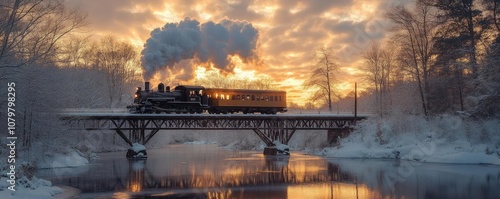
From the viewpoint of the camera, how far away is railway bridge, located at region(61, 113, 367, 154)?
44.7m

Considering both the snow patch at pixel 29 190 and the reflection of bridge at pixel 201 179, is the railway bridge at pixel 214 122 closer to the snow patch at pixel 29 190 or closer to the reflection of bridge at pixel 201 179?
the reflection of bridge at pixel 201 179

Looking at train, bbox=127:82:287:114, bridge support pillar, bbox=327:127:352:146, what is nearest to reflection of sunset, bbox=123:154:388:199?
train, bbox=127:82:287:114

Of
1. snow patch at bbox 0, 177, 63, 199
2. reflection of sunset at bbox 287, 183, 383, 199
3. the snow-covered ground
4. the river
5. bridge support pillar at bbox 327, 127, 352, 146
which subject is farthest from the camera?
bridge support pillar at bbox 327, 127, 352, 146

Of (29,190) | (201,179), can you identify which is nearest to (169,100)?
(201,179)

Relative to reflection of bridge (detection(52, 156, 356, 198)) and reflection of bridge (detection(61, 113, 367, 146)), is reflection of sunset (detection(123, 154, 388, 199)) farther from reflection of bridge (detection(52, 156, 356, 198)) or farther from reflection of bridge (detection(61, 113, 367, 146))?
reflection of bridge (detection(61, 113, 367, 146))

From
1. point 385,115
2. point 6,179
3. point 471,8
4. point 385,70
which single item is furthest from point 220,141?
point 6,179

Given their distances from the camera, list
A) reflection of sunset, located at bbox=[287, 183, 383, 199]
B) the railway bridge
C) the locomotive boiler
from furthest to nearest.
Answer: the railway bridge, the locomotive boiler, reflection of sunset, located at bbox=[287, 183, 383, 199]

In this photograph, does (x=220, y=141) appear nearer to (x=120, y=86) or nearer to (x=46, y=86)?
(x=120, y=86)

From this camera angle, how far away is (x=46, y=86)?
1228 inches

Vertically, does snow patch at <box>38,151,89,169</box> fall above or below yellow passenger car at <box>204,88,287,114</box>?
below

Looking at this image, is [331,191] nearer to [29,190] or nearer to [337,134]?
[29,190]

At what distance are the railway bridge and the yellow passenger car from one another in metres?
1.16

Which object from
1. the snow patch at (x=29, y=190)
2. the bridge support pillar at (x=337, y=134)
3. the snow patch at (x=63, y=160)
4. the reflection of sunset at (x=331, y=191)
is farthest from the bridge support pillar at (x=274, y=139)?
the snow patch at (x=29, y=190)

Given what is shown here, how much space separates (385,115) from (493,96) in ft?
58.3
